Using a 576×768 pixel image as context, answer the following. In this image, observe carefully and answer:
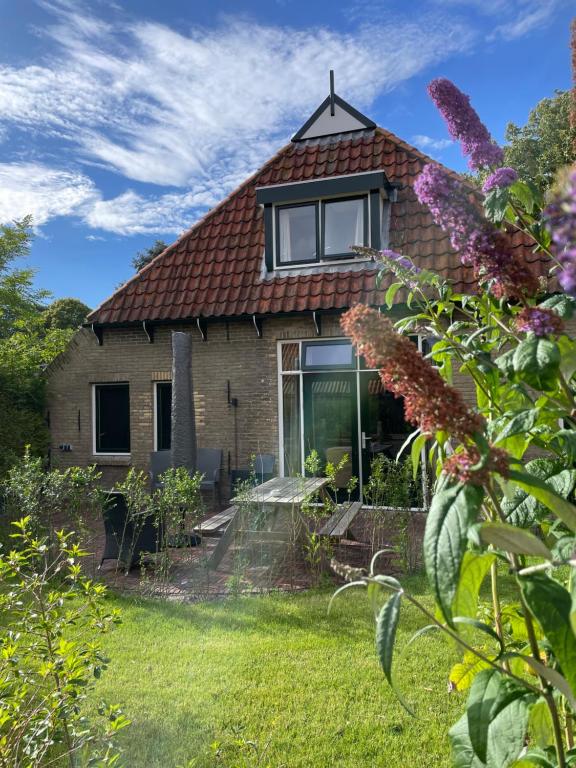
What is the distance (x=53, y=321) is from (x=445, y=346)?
103 feet

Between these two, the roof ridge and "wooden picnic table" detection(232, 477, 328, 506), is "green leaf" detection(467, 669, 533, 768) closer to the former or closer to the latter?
"wooden picnic table" detection(232, 477, 328, 506)

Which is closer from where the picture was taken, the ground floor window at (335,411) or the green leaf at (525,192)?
the green leaf at (525,192)

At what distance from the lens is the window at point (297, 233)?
1030 cm

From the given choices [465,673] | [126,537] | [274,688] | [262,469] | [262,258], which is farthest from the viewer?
[262,258]

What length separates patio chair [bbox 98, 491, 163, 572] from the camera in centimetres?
618

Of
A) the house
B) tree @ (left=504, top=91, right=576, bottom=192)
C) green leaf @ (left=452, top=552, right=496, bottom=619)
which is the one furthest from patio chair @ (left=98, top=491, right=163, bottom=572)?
tree @ (left=504, top=91, right=576, bottom=192)

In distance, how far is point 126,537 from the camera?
6281 mm

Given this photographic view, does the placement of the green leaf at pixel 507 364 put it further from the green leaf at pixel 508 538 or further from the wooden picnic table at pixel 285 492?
the wooden picnic table at pixel 285 492

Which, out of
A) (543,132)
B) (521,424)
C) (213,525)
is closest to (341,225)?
(213,525)

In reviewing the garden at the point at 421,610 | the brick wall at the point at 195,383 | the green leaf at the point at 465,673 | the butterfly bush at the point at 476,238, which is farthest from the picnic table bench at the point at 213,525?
the butterfly bush at the point at 476,238

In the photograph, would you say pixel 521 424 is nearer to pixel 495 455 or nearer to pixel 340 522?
pixel 495 455

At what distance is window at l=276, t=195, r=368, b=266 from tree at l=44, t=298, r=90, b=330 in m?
24.4

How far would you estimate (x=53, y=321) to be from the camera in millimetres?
30016

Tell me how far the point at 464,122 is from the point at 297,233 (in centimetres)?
904
